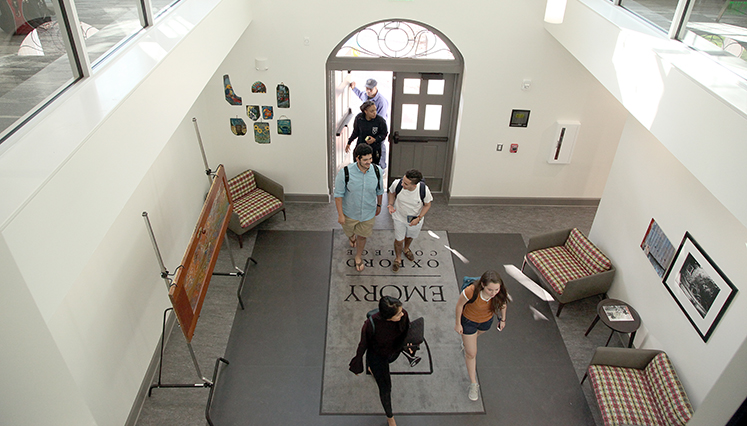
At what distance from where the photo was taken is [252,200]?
26.9ft

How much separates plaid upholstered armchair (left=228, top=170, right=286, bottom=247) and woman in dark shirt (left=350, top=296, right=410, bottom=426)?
353cm

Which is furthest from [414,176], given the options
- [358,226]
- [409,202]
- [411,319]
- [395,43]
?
[395,43]

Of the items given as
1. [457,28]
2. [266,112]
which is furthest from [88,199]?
[457,28]

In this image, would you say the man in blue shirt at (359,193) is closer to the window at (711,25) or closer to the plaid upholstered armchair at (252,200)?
the plaid upholstered armchair at (252,200)

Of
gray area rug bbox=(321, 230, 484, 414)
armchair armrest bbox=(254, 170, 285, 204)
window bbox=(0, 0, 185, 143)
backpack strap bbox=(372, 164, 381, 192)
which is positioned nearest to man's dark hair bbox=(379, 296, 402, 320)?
gray area rug bbox=(321, 230, 484, 414)

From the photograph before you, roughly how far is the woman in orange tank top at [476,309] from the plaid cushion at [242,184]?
4.50 meters

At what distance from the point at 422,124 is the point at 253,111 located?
2.91 meters

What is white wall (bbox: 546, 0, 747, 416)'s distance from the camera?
3.73 meters

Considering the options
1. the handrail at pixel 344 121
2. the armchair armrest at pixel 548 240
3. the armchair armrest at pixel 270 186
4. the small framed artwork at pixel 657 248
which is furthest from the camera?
the handrail at pixel 344 121

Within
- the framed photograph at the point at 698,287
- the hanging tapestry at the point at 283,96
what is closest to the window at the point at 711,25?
the framed photograph at the point at 698,287

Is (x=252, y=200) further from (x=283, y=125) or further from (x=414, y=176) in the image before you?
(x=414, y=176)

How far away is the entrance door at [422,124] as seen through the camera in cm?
835

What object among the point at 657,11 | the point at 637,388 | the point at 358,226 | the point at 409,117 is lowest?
the point at 637,388

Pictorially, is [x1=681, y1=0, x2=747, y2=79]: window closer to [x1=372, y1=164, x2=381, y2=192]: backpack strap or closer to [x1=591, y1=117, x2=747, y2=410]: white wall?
[x1=591, y1=117, x2=747, y2=410]: white wall
